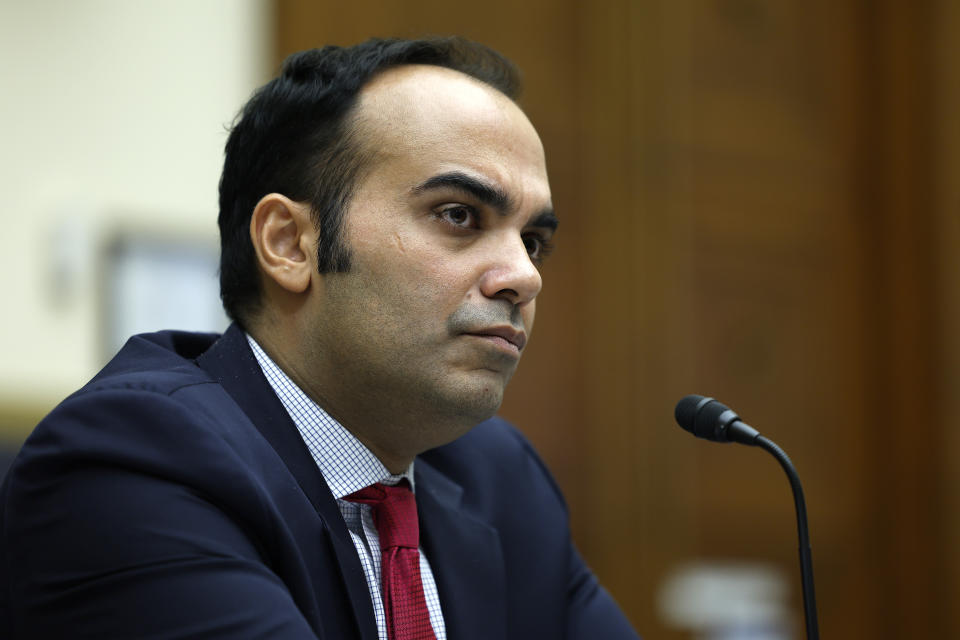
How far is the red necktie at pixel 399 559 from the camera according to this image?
1465 mm

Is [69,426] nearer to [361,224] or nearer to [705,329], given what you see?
[361,224]

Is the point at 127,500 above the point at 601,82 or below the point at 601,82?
below

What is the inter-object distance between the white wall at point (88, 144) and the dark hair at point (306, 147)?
1.42 m

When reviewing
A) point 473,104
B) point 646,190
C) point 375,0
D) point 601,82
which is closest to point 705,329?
point 646,190

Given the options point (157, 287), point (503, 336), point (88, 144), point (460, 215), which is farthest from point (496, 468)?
point (88, 144)

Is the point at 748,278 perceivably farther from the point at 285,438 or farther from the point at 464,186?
the point at 285,438

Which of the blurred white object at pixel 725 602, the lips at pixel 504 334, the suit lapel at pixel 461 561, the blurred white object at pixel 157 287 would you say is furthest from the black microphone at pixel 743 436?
the blurred white object at pixel 725 602

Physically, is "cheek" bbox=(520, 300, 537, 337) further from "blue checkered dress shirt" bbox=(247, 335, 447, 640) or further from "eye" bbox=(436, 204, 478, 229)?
"blue checkered dress shirt" bbox=(247, 335, 447, 640)

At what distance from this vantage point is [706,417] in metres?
1.52

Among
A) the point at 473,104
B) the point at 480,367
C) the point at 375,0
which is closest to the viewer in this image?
the point at 480,367

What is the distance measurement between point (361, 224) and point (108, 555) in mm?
597

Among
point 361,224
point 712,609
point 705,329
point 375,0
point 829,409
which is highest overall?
point 375,0

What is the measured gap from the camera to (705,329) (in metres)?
4.56

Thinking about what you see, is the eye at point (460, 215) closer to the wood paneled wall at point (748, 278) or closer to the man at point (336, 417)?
the man at point (336, 417)
